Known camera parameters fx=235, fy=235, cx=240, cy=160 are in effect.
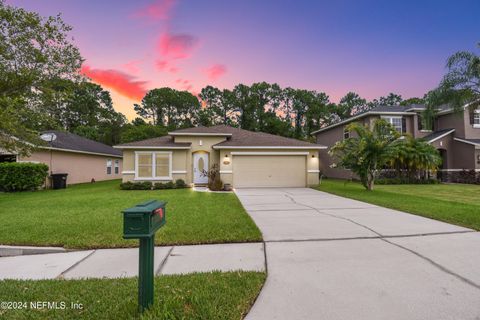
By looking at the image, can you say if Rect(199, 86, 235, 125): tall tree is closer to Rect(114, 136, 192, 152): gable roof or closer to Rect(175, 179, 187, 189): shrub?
Rect(114, 136, 192, 152): gable roof

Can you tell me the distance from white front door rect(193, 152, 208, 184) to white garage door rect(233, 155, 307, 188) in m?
2.15

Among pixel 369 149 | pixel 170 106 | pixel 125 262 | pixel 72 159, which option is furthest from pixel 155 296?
pixel 170 106

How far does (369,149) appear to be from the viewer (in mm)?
11250

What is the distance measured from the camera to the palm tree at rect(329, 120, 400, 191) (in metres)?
11.1

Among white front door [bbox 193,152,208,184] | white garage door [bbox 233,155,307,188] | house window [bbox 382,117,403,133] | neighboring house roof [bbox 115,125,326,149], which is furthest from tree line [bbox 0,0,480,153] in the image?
house window [bbox 382,117,403,133]

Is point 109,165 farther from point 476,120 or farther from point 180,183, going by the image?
point 476,120

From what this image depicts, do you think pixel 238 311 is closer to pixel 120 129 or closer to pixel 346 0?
pixel 346 0

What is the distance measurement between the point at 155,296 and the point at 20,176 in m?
14.8

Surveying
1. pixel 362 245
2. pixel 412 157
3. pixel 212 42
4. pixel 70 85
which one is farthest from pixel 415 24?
pixel 70 85

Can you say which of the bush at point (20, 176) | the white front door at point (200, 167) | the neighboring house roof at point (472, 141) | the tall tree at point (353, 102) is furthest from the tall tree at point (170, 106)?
the neighboring house roof at point (472, 141)

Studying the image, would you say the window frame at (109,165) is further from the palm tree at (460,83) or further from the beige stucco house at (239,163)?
the palm tree at (460,83)

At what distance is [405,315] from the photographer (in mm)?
2223

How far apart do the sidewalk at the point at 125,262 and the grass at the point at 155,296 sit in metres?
0.29

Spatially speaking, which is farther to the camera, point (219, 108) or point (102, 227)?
point (219, 108)
